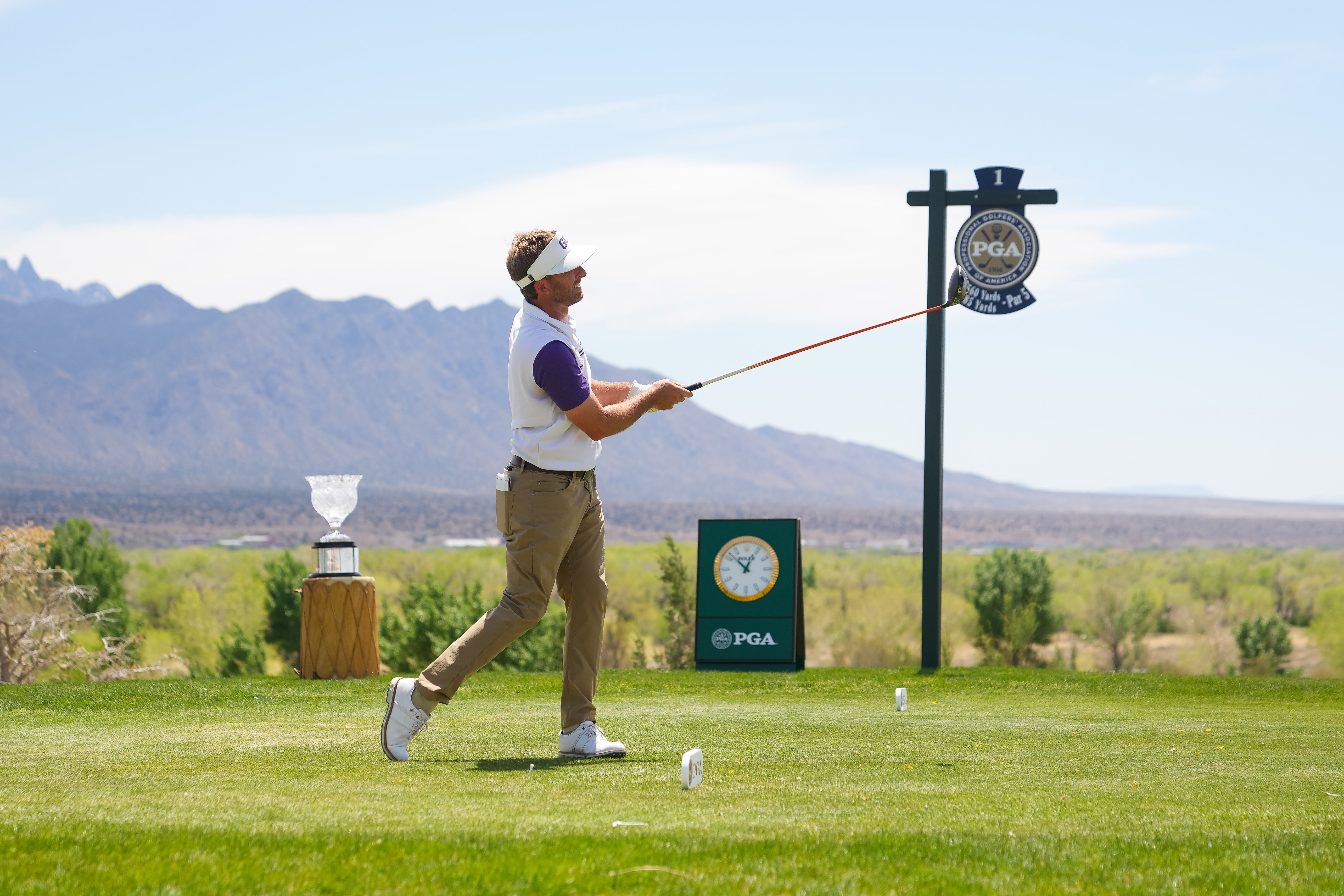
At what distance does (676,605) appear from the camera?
28.8 meters

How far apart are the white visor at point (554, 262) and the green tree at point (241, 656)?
3799cm

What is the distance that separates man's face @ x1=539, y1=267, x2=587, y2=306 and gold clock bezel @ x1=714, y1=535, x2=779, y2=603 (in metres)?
5.50

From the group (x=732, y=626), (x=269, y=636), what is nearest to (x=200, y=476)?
(x=269, y=636)

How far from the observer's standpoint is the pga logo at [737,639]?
33.3 ft

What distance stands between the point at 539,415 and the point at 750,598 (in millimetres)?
5556

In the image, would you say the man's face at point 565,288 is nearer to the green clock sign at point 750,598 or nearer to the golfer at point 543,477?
the golfer at point 543,477

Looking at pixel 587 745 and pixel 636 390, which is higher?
pixel 636 390

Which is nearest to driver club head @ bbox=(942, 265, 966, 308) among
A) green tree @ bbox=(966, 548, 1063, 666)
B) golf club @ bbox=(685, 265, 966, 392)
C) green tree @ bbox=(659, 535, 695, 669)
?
golf club @ bbox=(685, 265, 966, 392)

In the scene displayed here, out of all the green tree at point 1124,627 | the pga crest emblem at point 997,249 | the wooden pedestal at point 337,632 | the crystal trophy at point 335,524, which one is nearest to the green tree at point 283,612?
the green tree at point 1124,627

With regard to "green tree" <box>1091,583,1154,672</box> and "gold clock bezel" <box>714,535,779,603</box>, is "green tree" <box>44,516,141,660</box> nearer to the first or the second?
"green tree" <box>1091,583,1154,672</box>

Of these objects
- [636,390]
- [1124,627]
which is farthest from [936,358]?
[1124,627]

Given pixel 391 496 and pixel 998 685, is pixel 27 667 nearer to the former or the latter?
pixel 998 685

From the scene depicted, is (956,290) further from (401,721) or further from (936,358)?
(401,721)

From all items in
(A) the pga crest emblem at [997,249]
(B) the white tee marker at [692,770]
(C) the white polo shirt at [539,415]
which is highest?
(A) the pga crest emblem at [997,249]
